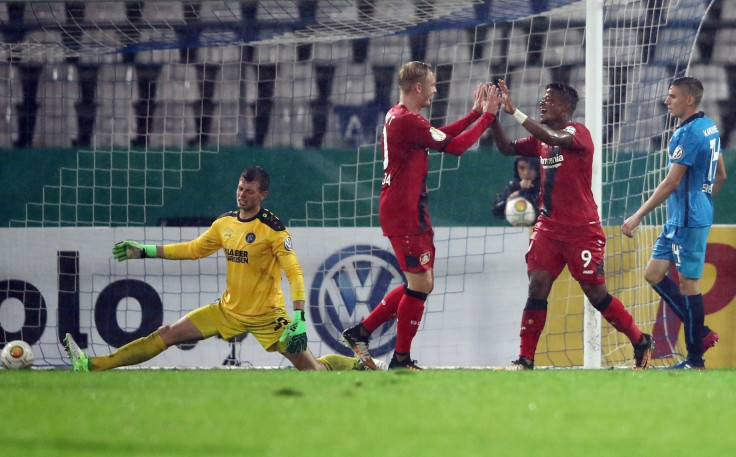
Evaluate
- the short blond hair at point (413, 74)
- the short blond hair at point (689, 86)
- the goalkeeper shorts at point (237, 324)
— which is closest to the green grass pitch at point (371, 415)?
the goalkeeper shorts at point (237, 324)

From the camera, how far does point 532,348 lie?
21.4ft

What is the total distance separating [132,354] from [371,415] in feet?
10.1

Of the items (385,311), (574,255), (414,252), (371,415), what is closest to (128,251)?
(385,311)

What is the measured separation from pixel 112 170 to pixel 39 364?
2.05 m

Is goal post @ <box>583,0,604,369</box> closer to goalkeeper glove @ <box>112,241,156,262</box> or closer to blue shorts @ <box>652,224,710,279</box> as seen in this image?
blue shorts @ <box>652,224,710,279</box>

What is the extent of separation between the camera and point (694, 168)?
22.5 ft

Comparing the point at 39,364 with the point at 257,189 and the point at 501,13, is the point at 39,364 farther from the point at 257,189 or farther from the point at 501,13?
the point at 501,13

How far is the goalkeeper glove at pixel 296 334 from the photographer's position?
6.30 metres

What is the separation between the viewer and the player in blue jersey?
678 centimetres

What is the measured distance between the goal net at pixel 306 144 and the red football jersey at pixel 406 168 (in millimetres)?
1273

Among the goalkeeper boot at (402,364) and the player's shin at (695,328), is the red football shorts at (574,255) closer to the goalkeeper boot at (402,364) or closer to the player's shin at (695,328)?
the player's shin at (695,328)

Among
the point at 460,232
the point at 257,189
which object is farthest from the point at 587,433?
the point at 460,232


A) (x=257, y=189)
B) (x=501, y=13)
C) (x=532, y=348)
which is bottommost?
(x=532, y=348)

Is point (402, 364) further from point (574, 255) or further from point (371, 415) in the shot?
point (371, 415)
